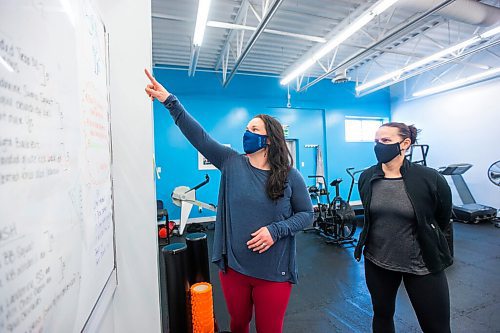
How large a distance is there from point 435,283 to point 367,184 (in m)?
0.65

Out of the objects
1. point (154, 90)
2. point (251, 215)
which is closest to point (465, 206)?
point (251, 215)

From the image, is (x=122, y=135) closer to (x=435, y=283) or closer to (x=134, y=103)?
(x=134, y=103)

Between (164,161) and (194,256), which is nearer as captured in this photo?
→ (194,256)

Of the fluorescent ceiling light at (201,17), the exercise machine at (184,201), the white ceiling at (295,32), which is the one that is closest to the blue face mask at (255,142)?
the fluorescent ceiling light at (201,17)

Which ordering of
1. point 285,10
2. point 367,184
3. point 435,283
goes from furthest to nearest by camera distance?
point 285,10, point 367,184, point 435,283

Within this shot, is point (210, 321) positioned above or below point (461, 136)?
below

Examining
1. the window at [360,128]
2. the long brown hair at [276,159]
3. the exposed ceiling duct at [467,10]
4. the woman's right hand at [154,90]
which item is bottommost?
the long brown hair at [276,159]

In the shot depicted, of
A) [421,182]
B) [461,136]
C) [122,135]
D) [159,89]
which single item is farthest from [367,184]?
[461,136]

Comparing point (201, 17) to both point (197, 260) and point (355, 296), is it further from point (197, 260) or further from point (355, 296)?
point (355, 296)

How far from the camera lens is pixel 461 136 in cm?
688

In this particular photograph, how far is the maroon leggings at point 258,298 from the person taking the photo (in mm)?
1361

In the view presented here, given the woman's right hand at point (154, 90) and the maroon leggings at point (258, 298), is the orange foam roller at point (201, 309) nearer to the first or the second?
the maroon leggings at point (258, 298)

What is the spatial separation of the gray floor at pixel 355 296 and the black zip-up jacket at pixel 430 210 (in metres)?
1.27

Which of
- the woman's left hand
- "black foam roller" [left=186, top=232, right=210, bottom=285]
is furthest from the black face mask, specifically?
"black foam roller" [left=186, top=232, right=210, bottom=285]
